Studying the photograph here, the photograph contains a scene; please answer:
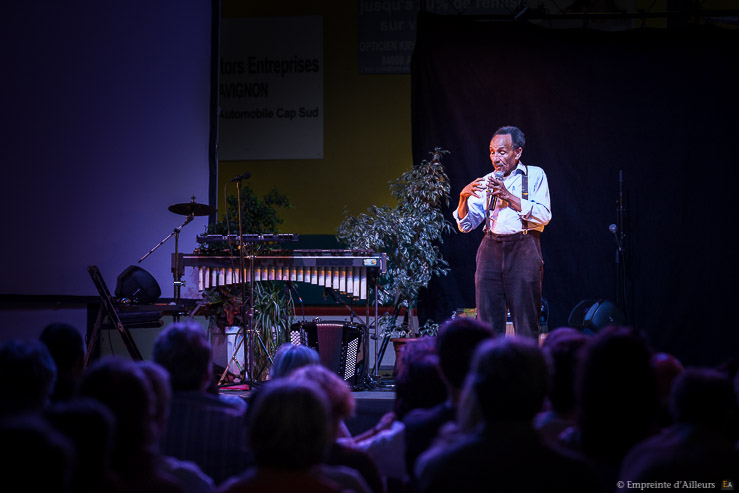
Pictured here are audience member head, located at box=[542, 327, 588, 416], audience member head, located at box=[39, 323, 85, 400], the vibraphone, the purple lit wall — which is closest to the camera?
audience member head, located at box=[542, 327, 588, 416]

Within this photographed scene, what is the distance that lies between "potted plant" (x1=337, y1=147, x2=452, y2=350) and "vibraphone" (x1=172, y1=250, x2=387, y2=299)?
2.53 ft

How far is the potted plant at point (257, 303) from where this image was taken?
7.13 metres

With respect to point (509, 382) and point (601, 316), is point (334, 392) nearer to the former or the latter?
point (509, 382)

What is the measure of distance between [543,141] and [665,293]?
2224 mm

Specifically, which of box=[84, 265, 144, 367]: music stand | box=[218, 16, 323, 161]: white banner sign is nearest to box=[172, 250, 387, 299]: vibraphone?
box=[84, 265, 144, 367]: music stand

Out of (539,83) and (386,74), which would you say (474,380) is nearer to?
(539,83)

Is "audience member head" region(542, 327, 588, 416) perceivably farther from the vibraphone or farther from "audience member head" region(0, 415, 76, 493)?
the vibraphone

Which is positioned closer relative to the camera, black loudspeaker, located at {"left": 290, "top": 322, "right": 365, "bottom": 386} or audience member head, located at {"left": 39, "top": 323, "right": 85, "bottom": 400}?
audience member head, located at {"left": 39, "top": 323, "right": 85, "bottom": 400}

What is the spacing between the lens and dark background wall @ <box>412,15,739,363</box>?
25.4 feet

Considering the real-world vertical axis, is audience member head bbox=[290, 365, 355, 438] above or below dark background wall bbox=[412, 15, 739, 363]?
below

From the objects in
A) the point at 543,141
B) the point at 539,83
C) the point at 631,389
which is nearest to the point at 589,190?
the point at 543,141

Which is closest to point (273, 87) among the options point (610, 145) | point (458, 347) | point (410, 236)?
point (410, 236)

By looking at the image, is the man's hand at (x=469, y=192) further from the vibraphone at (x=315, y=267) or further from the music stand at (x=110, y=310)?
the music stand at (x=110, y=310)

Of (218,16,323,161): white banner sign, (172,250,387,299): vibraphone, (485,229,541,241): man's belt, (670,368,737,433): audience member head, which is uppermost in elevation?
(218,16,323,161): white banner sign
